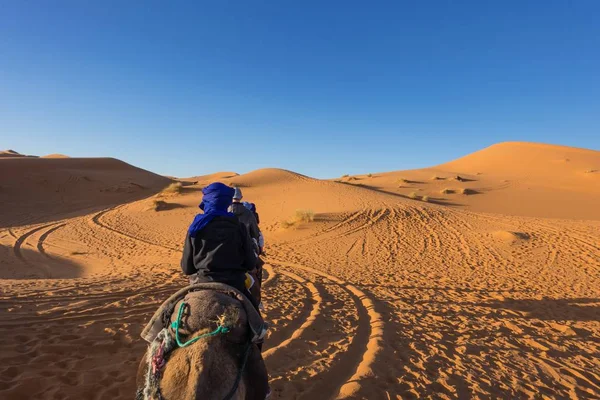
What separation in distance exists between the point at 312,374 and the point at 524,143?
3094 inches

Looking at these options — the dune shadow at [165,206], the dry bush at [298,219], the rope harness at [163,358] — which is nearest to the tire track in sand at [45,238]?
the dune shadow at [165,206]

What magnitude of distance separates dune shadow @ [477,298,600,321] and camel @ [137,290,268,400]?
23.6 ft

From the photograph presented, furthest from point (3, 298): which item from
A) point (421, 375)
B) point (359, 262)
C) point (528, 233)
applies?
point (528, 233)

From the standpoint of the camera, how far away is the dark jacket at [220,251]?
103 inches

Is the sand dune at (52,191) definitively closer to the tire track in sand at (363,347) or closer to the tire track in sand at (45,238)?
the tire track in sand at (45,238)

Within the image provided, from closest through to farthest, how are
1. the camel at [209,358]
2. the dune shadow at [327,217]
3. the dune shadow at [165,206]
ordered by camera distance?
the camel at [209,358], the dune shadow at [327,217], the dune shadow at [165,206]

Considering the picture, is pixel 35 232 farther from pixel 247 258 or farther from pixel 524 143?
pixel 524 143

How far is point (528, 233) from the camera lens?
14.5m

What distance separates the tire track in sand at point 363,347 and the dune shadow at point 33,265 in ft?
26.8

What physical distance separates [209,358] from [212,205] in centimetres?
126

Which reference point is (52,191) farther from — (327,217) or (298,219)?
(327,217)

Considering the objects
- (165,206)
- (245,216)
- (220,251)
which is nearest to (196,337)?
(220,251)

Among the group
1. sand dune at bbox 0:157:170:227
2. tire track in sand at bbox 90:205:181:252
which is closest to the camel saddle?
tire track in sand at bbox 90:205:181:252

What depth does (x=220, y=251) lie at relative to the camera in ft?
8.57
